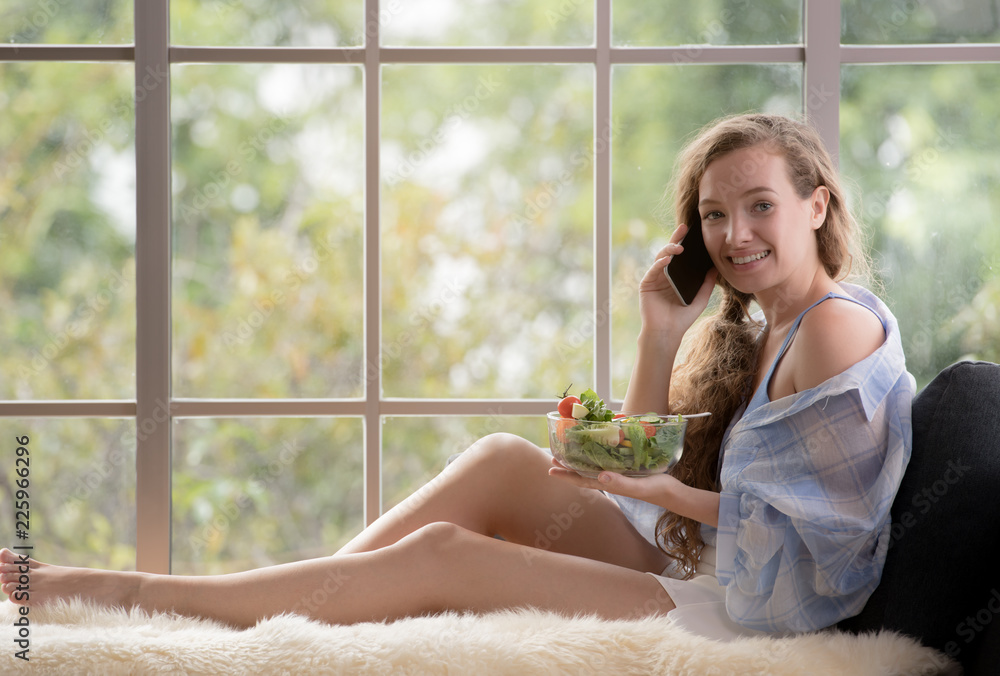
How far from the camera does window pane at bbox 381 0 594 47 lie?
1.89m

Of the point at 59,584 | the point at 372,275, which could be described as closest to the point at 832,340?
the point at 372,275

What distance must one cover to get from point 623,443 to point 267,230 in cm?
127

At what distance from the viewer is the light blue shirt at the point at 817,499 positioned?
1.09m

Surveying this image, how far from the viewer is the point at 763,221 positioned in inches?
51.0

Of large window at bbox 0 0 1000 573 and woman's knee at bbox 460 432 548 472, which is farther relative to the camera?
large window at bbox 0 0 1000 573

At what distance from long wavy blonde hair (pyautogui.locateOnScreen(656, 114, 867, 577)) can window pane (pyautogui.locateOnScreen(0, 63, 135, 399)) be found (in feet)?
5.06

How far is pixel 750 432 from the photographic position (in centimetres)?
121

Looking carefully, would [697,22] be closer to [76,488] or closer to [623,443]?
[623,443]

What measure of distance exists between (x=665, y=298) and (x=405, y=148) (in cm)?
86

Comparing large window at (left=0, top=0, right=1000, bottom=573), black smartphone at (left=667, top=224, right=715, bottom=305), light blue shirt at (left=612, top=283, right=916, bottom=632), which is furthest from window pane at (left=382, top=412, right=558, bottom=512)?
light blue shirt at (left=612, top=283, right=916, bottom=632)

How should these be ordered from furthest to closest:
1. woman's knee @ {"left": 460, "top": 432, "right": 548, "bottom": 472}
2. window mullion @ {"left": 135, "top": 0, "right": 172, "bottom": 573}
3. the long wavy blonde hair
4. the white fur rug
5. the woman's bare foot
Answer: window mullion @ {"left": 135, "top": 0, "right": 172, "bottom": 573} → woman's knee @ {"left": 460, "top": 432, "right": 548, "bottom": 472} → the long wavy blonde hair → the woman's bare foot → the white fur rug

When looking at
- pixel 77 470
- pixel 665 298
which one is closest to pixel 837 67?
pixel 665 298

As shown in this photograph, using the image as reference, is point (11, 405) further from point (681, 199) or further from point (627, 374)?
point (681, 199)

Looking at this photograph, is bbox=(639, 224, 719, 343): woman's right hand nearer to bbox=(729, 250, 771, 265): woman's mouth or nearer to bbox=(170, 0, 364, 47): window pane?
bbox=(729, 250, 771, 265): woman's mouth
